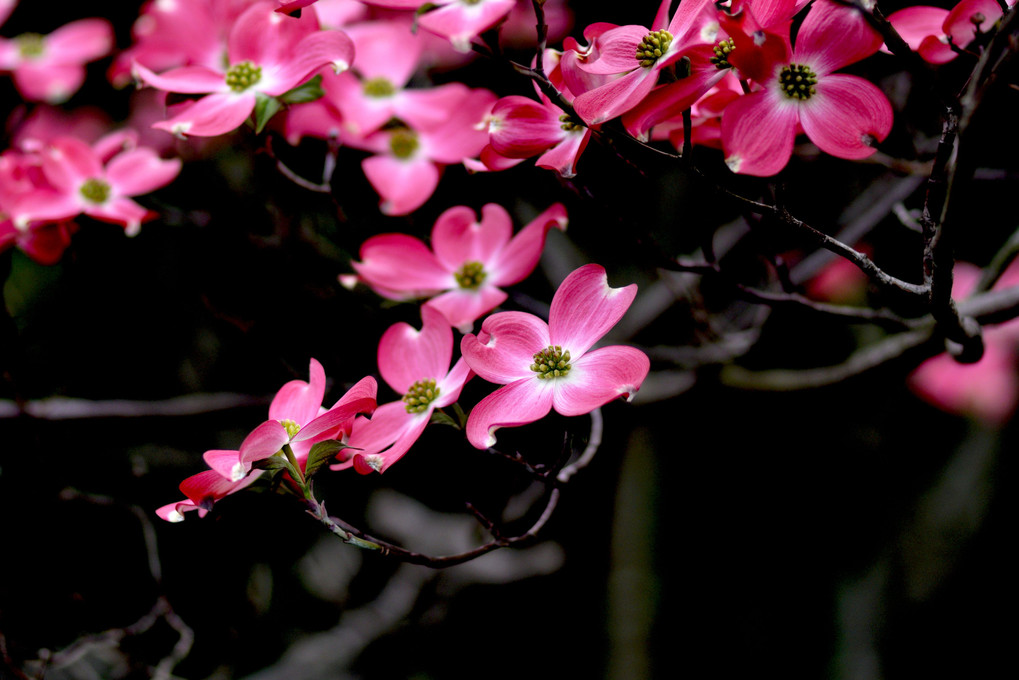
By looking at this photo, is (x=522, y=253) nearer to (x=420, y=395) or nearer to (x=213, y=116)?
(x=420, y=395)

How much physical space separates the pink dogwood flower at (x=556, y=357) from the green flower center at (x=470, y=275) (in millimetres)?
166

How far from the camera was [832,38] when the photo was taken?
43 cm

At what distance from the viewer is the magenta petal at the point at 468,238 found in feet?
2.12

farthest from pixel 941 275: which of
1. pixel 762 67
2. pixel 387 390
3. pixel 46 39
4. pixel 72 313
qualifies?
pixel 46 39

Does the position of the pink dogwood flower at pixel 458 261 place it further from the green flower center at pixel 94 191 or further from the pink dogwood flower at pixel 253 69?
the green flower center at pixel 94 191

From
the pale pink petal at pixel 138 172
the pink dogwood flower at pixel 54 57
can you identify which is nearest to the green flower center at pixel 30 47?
the pink dogwood flower at pixel 54 57

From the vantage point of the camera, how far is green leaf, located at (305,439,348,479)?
1.35ft

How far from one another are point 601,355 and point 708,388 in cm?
49

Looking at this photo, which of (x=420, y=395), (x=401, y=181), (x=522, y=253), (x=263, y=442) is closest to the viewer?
(x=263, y=442)

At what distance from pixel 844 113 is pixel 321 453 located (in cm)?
41

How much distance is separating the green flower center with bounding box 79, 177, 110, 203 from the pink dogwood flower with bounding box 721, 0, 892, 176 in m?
0.62

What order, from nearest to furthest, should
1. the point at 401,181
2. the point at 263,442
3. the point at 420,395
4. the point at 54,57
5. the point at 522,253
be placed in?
the point at 263,442 → the point at 420,395 → the point at 522,253 → the point at 401,181 → the point at 54,57

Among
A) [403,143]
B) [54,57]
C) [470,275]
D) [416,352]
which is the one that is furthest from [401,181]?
[54,57]

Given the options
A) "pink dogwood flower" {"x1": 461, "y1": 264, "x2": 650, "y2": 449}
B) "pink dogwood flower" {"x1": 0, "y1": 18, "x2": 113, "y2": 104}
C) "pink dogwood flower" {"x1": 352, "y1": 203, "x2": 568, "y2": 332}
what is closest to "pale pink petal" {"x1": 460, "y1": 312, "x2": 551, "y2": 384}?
"pink dogwood flower" {"x1": 461, "y1": 264, "x2": 650, "y2": 449}
